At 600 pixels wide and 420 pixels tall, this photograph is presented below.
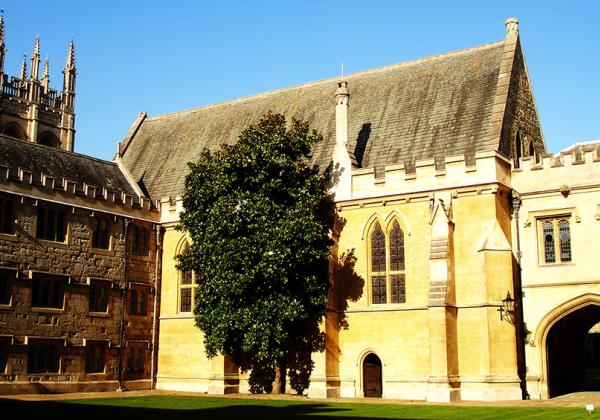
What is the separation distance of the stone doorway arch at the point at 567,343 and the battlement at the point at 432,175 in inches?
218

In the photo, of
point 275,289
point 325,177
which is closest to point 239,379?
point 275,289

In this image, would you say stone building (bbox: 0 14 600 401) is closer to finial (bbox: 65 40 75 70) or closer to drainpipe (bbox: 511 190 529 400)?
drainpipe (bbox: 511 190 529 400)

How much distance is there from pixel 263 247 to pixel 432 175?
7.38m

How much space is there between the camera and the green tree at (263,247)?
30156 millimetres

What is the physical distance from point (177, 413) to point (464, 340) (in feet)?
39.2

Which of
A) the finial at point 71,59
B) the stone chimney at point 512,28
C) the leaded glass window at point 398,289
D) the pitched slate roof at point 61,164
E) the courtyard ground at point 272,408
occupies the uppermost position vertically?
the finial at point 71,59

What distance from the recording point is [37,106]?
5534cm

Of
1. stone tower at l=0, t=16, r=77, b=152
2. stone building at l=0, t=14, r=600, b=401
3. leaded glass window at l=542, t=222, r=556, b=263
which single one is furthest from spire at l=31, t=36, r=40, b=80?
leaded glass window at l=542, t=222, r=556, b=263

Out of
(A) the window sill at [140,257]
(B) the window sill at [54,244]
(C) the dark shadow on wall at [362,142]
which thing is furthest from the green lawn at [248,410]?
(C) the dark shadow on wall at [362,142]

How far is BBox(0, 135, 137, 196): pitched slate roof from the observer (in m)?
35.8

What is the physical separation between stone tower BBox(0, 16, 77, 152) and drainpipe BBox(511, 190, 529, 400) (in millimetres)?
36140

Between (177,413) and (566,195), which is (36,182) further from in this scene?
(566,195)

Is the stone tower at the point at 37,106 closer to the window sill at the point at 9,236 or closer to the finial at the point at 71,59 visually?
the finial at the point at 71,59

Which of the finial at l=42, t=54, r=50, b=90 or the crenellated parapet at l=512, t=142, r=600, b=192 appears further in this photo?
the finial at l=42, t=54, r=50, b=90
